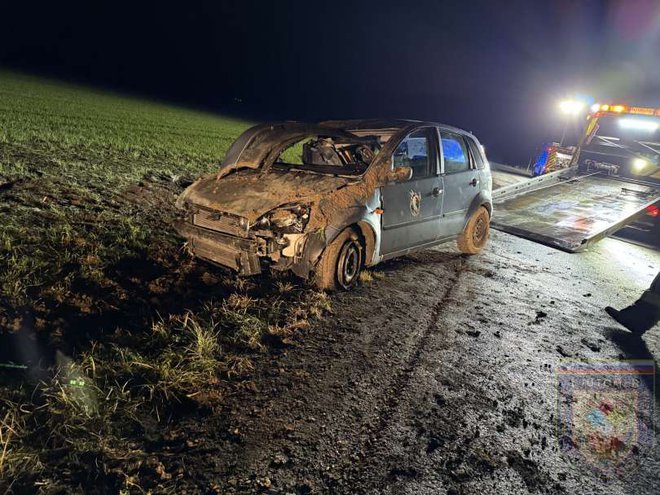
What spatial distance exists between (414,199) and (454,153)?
1.12m

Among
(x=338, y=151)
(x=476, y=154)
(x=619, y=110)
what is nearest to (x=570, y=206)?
(x=476, y=154)

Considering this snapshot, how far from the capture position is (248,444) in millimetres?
2160

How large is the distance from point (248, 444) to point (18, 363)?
1543 millimetres

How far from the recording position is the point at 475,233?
234 inches

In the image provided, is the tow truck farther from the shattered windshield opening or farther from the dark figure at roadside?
the shattered windshield opening

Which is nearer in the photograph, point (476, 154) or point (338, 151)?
point (338, 151)

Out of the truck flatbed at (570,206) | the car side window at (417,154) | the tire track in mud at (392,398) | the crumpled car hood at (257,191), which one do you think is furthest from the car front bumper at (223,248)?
the truck flatbed at (570,206)

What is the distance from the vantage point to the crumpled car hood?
12.3 feet

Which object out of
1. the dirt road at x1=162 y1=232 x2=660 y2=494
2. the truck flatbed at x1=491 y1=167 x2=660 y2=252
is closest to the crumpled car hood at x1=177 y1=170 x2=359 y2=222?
the dirt road at x1=162 y1=232 x2=660 y2=494

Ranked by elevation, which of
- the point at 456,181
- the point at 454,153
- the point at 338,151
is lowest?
the point at 456,181

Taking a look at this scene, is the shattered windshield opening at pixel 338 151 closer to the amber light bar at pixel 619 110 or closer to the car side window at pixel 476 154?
the car side window at pixel 476 154

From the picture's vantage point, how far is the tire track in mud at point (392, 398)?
2070mm

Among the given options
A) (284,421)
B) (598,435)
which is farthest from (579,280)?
(284,421)

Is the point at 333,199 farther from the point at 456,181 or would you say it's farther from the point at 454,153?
the point at 454,153
